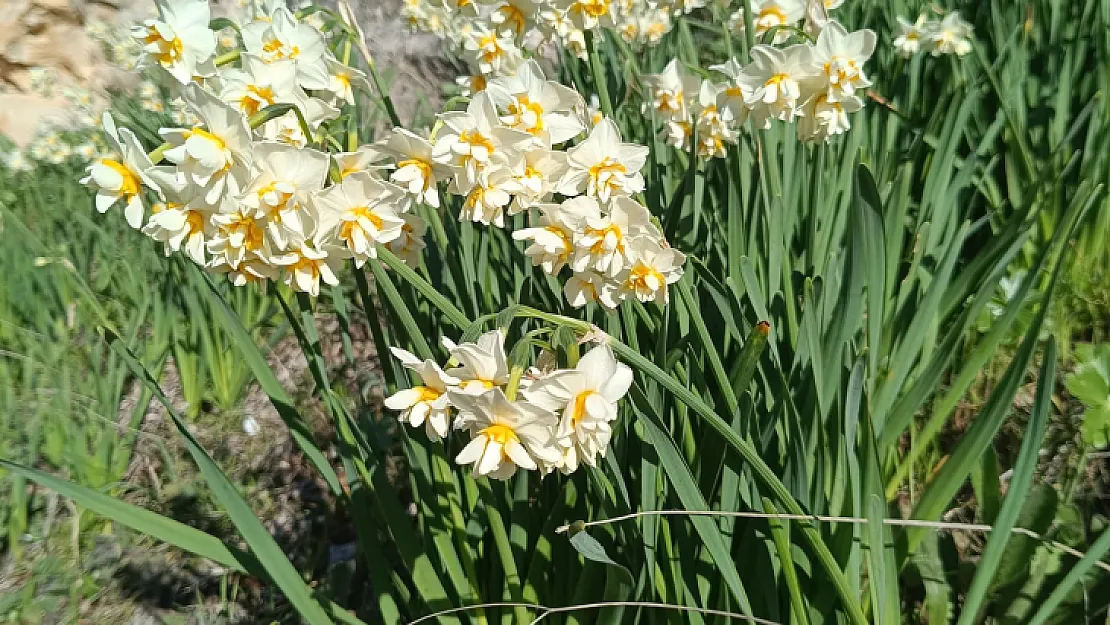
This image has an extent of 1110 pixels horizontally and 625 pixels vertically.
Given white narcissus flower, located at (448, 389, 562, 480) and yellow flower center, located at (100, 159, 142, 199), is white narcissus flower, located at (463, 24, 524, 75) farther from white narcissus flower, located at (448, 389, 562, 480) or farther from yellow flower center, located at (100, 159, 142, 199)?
white narcissus flower, located at (448, 389, 562, 480)

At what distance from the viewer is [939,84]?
2391mm

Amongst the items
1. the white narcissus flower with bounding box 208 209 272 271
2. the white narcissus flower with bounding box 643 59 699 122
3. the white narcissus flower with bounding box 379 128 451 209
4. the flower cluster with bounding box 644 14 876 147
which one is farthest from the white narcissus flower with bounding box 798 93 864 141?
the white narcissus flower with bounding box 208 209 272 271

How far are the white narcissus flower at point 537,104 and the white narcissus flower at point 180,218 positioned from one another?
15.8 inches

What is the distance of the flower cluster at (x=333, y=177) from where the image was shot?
851 mm

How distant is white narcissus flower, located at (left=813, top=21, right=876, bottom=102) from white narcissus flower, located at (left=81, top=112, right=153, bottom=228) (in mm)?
1089

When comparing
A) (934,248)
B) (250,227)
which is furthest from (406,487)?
(934,248)

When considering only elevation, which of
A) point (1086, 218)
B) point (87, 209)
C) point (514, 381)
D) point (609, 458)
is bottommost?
point (87, 209)

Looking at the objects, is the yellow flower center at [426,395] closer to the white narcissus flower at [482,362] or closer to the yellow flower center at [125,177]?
Result: the white narcissus flower at [482,362]

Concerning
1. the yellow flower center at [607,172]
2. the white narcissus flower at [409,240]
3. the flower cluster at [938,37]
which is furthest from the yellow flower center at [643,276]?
the flower cluster at [938,37]

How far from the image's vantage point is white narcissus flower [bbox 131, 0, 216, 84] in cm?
99

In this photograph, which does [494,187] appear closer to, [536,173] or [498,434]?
[536,173]

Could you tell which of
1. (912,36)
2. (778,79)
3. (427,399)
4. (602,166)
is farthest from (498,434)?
(912,36)

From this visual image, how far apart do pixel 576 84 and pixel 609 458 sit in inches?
67.5

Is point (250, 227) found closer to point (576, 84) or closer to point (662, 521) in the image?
point (662, 521)
